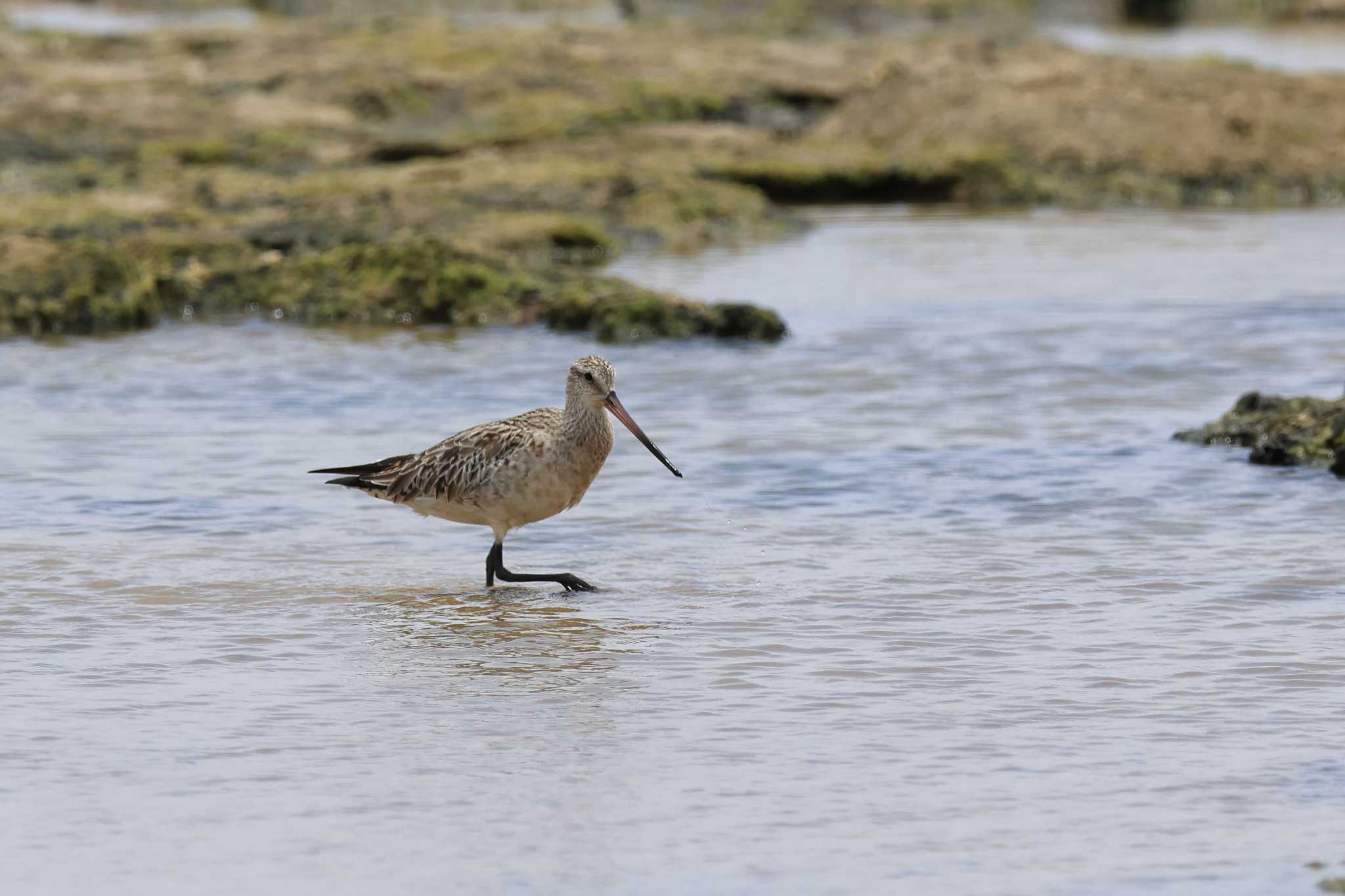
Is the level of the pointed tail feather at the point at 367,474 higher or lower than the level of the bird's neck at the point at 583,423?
lower

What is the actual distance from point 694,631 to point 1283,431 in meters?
4.67

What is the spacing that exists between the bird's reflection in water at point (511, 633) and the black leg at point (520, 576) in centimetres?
7

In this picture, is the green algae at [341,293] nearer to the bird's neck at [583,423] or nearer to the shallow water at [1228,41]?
the bird's neck at [583,423]

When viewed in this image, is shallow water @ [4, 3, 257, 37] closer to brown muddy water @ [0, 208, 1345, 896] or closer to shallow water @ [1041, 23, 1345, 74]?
shallow water @ [1041, 23, 1345, 74]

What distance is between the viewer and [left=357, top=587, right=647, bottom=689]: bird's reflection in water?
7453 millimetres

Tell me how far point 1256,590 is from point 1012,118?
1728 centimetres

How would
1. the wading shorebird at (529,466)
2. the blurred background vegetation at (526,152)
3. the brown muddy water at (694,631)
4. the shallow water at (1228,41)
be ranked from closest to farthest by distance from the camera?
the brown muddy water at (694,631), the wading shorebird at (529,466), the blurred background vegetation at (526,152), the shallow water at (1228,41)

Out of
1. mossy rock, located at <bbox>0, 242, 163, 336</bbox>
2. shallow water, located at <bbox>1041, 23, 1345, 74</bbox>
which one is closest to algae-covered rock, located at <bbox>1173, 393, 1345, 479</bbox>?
mossy rock, located at <bbox>0, 242, 163, 336</bbox>

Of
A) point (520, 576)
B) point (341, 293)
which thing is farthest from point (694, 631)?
point (341, 293)

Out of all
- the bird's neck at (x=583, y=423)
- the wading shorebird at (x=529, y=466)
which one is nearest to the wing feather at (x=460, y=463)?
the wading shorebird at (x=529, y=466)

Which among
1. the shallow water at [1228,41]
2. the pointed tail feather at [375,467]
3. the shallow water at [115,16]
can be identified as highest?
the shallow water at [115,16]

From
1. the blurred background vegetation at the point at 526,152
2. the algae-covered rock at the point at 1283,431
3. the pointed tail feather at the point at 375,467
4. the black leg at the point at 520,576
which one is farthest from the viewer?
the blurred background vegetation at the point at 526,152

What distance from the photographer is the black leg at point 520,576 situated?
8.61m

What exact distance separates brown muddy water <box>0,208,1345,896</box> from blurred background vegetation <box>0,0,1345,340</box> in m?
1.42
